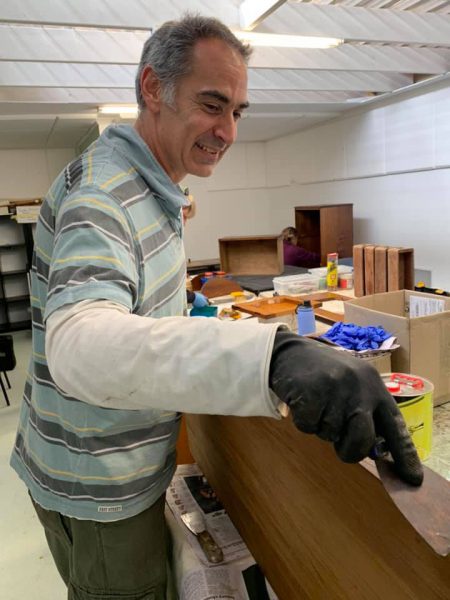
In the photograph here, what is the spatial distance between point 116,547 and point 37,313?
1.63ft

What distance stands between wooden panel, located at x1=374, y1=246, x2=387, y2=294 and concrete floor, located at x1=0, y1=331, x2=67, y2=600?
2211 millimetres

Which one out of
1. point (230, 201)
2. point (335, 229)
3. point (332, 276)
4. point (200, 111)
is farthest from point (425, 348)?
point (230, 201)

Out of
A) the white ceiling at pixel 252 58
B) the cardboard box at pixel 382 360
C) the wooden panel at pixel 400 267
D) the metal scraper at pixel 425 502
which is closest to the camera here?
the metal scraper at pixel 425 502

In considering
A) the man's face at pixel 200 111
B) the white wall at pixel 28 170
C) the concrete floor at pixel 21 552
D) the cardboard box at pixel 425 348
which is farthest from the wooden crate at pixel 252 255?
the white wall at pixel 28 170

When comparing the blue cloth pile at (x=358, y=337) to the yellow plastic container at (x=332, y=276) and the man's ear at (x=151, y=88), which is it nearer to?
the man's ear at (x=151, y=88)

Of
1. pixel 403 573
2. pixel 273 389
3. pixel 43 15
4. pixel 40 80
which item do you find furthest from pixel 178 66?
pixel 40 80

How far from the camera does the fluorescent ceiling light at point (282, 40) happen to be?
257 centimetres

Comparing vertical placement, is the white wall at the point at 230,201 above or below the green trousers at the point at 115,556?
above

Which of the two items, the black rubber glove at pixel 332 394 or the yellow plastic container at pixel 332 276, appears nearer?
the black rubber glove at pixel 332 394

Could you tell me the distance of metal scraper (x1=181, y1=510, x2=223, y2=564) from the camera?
104 centimetres

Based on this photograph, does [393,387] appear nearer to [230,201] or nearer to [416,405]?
[416,405]

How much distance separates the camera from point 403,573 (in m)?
0.57

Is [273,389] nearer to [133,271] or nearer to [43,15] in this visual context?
[133,271]

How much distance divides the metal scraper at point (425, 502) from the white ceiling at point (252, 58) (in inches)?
87.8
